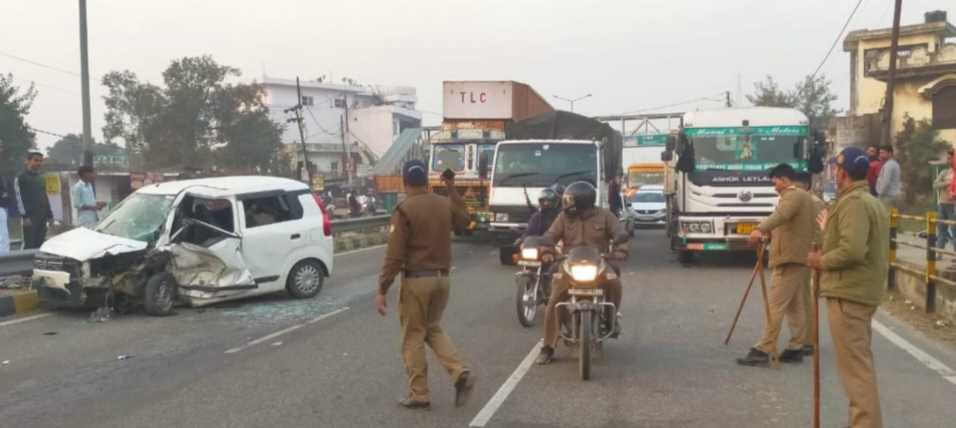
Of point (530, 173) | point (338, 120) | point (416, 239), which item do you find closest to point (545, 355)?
point (416, 239)

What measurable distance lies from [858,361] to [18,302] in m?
9.78

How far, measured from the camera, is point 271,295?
1227 centimetres

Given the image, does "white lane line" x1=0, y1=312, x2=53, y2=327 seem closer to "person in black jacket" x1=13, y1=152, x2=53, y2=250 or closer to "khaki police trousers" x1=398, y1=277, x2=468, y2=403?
"person in black jacket" x1=13, y1=152, x2=53, y2=250

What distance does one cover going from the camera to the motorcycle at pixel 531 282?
9.06m

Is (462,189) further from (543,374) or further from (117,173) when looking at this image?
(117,173)

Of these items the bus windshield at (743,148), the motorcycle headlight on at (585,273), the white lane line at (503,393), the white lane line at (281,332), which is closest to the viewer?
the white lane line at (503,393)

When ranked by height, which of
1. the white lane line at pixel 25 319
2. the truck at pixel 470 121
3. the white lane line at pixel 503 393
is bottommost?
the white lane line at pixel 503 393

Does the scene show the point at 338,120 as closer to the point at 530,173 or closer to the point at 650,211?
the point at 650,211

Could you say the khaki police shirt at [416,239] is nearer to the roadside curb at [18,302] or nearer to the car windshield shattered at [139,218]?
the car windshield shattered at [139,218]

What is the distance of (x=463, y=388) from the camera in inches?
245

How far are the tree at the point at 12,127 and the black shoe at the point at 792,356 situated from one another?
36713 mm

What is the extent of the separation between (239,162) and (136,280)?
163 ft

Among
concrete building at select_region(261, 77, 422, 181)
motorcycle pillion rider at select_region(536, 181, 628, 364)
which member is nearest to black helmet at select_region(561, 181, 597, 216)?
motorcycle pillion rider at select_region(536, 181, 628, 364)

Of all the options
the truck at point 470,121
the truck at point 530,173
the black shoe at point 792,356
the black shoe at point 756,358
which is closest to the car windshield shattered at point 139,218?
the truck at point 530,173
